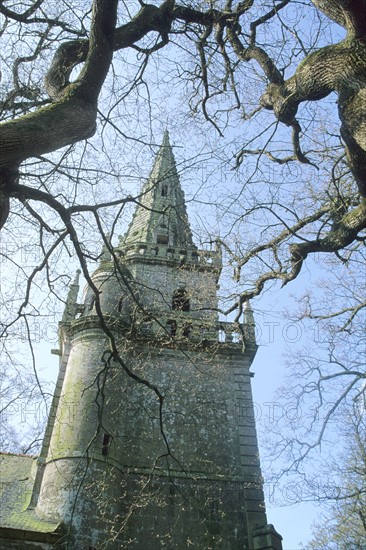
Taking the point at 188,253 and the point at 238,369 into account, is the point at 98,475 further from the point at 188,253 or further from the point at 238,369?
the point at 188,253

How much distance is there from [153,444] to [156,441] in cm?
15

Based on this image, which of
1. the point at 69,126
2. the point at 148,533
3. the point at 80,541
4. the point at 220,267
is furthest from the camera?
the point at 148,533

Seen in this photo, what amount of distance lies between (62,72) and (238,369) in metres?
13.8

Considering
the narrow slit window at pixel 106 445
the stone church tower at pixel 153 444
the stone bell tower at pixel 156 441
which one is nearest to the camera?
the stone church tower at pixel 153 444

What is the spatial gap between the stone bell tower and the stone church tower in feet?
0.11

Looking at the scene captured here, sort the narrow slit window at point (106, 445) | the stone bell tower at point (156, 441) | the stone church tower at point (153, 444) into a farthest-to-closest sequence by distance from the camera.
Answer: the narrow slit window at point (106, 445)
the stone bell tower at point (156, 441)
the stone church tower at point (153, 444)

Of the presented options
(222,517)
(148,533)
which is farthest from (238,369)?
(148,533)

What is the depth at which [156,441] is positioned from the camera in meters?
15.6

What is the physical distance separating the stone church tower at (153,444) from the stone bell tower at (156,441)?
1.3 inches

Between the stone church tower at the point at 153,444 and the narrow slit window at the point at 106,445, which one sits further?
the narrow slit window at the point at 106,445

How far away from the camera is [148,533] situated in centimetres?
1350

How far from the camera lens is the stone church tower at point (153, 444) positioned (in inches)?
511

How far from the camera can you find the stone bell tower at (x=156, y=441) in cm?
1313

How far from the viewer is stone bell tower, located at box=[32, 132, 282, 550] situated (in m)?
13.1
